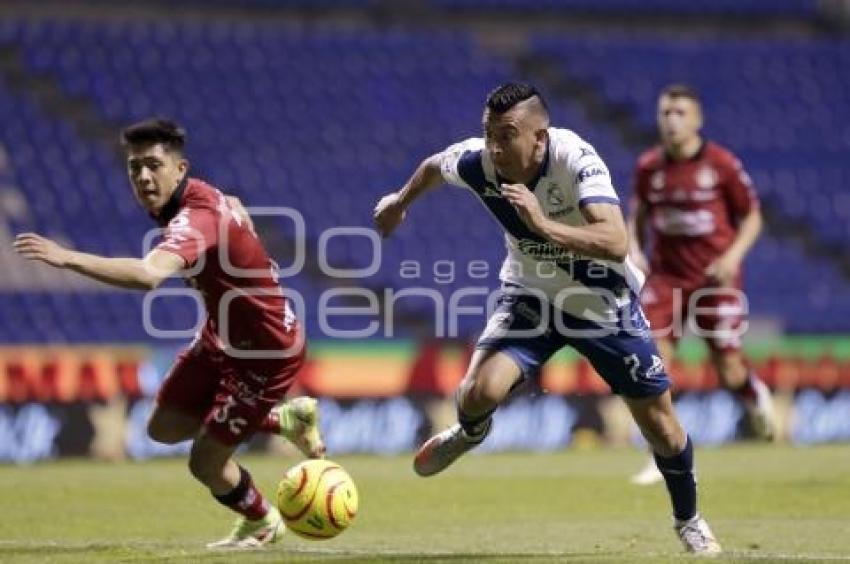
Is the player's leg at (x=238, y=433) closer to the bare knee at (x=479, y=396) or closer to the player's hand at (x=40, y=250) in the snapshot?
the bare knee at (x=479, y=396)

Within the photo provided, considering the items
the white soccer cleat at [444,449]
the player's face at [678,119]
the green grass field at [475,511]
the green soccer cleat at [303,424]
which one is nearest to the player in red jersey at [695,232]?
the player's face at [678,119]

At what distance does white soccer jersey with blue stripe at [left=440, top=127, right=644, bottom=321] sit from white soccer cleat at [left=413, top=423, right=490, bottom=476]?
0.90 meters

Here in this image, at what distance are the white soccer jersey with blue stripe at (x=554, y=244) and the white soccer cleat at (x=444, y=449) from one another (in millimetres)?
897

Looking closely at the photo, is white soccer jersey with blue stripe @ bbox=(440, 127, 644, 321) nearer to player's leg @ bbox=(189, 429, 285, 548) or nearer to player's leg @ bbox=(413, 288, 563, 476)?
player's leg @ bbox=(413, 288, 563, 476)

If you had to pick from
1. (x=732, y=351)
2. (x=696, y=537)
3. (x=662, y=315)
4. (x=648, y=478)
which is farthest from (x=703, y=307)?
(x=696, y=537)

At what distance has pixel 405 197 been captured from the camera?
31.4 feet

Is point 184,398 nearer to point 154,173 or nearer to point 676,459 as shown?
point 154,173

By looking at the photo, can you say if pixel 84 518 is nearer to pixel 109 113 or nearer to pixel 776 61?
pixel 109 113

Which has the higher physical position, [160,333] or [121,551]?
[160,333]

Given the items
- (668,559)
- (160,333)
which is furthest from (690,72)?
(668,559)

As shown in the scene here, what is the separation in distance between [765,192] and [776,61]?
10.7 feet

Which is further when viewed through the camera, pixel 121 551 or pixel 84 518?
pixel 84 518

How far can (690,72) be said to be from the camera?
26.6 metres

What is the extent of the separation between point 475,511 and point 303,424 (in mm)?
2287
